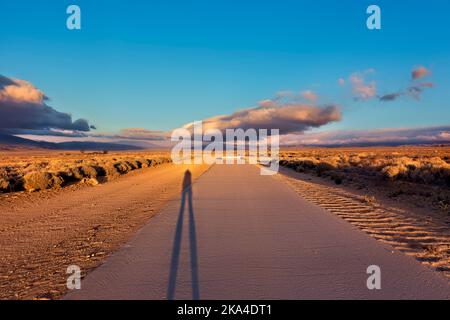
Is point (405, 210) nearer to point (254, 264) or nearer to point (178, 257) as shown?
point (254, 264)

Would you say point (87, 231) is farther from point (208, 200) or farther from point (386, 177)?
point (386, 177)

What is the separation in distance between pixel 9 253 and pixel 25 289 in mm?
2645

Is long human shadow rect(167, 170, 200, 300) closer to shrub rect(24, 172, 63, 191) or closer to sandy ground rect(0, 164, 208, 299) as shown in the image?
sandy ground rect(0, 164, 208, 299)

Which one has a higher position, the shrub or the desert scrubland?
the shrub

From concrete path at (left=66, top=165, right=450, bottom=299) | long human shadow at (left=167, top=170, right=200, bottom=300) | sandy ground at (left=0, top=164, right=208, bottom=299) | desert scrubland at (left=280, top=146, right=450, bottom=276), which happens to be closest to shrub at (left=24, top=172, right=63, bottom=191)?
sandy ground at (left=0, top=164, right=208, bottom=299)

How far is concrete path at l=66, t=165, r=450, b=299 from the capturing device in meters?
4.83

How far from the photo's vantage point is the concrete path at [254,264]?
483 cm

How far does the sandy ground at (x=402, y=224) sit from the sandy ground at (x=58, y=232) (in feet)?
19.4

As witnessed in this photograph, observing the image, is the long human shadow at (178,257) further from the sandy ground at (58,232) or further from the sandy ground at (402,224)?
the sandy ground at (402,224)

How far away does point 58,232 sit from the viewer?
9.23 metres

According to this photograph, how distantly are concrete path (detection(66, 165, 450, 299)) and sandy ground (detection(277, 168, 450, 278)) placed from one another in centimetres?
47

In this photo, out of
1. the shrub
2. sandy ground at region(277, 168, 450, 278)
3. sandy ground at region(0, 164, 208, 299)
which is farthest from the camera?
the shrub
